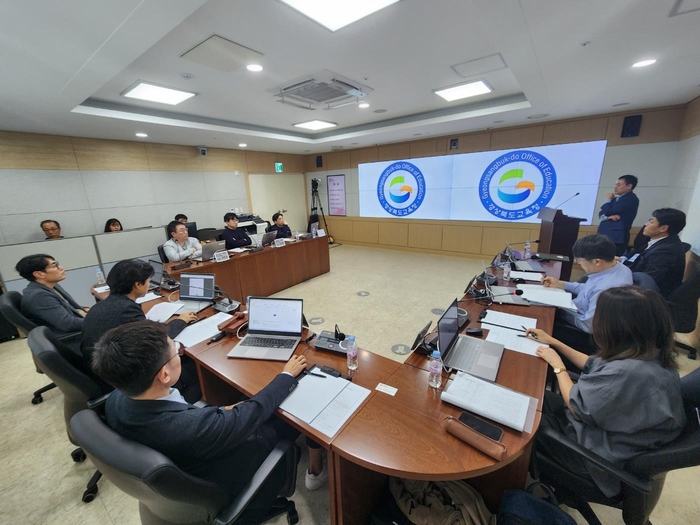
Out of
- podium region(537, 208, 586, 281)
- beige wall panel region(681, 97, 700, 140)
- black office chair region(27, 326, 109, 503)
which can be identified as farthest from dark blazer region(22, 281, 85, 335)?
beige wall panel region(681, 97, 700, 140)

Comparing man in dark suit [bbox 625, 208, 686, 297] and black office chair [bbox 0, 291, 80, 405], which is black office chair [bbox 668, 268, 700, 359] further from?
black office chair [bbox 0, 291, 80, 405]

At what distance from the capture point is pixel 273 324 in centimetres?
184

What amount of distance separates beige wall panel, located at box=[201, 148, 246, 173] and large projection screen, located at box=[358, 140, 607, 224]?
3.03 metres

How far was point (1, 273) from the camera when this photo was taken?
132 inches

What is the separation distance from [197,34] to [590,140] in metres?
5.83

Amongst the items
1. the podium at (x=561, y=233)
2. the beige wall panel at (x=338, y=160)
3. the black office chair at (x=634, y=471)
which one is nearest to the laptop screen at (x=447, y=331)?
the black office chair at (x=634, y=471)

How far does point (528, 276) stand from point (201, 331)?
3.03 meters

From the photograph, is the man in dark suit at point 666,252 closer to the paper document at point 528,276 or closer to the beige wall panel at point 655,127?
the paper document at point 528,276

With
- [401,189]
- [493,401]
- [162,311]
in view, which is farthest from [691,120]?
[162,311]

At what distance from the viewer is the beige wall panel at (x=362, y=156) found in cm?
696

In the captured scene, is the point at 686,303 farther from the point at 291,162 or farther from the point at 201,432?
the point at 291,162

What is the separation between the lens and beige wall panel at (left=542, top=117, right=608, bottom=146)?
451cm

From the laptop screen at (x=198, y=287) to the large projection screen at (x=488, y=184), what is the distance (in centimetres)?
534

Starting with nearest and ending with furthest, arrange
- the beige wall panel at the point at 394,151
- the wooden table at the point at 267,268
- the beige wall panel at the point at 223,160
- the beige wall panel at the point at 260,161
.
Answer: the wooden table at the point at 267,268
the beige wall panel at the point at 223,160
the beige wall panel at the point at 394,151
the beige wall panel at the point at 260,161
